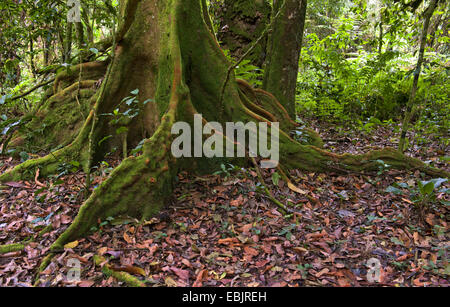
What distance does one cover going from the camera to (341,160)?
15.3 feet

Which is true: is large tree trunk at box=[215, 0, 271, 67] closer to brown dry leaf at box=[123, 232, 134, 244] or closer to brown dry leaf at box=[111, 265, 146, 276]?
brown dry leaf at box=[123, 232, 134, 244]

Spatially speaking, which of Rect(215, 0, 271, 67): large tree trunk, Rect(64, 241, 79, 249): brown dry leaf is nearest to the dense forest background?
Rect(64, 241, 79, 249): brown dry leaf

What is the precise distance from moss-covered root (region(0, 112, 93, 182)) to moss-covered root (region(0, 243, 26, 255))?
1424mm

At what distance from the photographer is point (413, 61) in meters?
9.46

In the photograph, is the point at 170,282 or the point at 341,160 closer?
the point at 170,282

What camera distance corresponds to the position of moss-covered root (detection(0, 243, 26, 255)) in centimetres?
296

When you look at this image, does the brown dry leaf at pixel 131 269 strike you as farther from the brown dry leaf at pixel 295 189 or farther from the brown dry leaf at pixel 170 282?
the brown dry leaf at pixel 295 189

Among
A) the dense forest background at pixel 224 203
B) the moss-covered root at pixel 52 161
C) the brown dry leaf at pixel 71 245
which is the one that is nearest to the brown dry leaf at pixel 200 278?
the dense forest background at pixel 224 203

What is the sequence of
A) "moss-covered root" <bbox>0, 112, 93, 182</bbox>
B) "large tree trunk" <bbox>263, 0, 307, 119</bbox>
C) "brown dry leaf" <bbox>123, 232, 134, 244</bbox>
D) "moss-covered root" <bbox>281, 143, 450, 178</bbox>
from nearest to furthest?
"brown dry leaf" <bbox>123, 232, 134, 244</bbox> < "moss-covered root" <bbox>0, 112, 93, 182</bbox> < "moss-covered root" <bbox>281, 143, 450, 178</bbox> < "large tree trunk" <bbox>263, 0, 307, 119</bbox>

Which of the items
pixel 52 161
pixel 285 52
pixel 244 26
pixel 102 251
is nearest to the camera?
pixel 102 251

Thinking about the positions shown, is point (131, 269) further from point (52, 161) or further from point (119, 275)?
point (52, 161)

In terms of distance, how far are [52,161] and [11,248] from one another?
1625mm

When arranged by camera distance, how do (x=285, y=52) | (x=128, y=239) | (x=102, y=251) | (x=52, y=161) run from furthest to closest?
(x=285, y=52), (x=52, y=161), (x=128, y=239), (x=102, y=251)

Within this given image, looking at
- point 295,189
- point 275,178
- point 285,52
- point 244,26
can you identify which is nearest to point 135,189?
point 275,178
